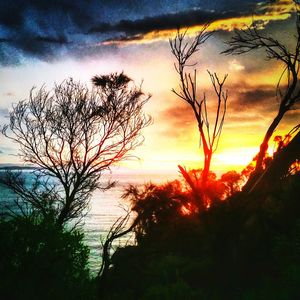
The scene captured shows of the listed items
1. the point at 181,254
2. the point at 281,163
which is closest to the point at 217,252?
the point at 281,163

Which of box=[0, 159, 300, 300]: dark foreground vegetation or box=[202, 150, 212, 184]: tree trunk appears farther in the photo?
box=[202, 150, 212, 184]: tree trunk

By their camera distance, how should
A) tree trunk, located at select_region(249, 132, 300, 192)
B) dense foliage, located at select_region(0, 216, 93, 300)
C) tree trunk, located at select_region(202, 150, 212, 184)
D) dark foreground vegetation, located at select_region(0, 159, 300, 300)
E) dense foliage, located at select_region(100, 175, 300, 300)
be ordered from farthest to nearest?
tree trunk, located at select_region(202, 150, 212, 184), dense foliage, located at select_region(0, 216, 93, 300), dark foreground vegetation, located at select_region(0, 159, 300, 300), dense foliage, located at select_region(100, 175, 300, 300), tree trunk, located at select_region(249, 132, 300, 192)

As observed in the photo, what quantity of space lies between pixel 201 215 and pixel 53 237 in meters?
4.44

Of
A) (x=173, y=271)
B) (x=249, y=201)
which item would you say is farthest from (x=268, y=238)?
A: (x=249, y=201)

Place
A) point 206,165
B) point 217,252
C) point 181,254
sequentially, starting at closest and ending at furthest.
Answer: point 217,252
point 206,165
point 181,254

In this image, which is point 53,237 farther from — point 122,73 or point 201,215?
point 122,73

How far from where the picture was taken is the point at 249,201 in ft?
23.0

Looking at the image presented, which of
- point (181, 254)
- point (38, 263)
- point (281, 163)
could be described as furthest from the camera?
point (181, 254)

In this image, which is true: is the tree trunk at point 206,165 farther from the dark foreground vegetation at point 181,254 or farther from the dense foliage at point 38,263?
the dense foliage at point 38,263

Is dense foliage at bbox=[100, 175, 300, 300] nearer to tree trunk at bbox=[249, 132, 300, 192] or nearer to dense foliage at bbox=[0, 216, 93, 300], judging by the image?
tree trunk at bbox=[249, 132, 300, 192]

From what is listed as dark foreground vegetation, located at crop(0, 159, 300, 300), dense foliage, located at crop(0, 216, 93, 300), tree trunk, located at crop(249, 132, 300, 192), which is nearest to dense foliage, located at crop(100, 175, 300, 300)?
dark foreground vegetation, located at crop(0, 159, 300, 300)

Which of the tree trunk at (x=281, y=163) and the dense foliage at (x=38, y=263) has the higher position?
the tree trunk at (x=281, y=163)

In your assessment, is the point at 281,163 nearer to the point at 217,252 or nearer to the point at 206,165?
the point at 217,252

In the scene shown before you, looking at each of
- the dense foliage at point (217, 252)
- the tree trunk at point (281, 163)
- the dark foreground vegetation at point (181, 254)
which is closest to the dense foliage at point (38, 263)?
the dark foreground vegetation at point (181, 254)
